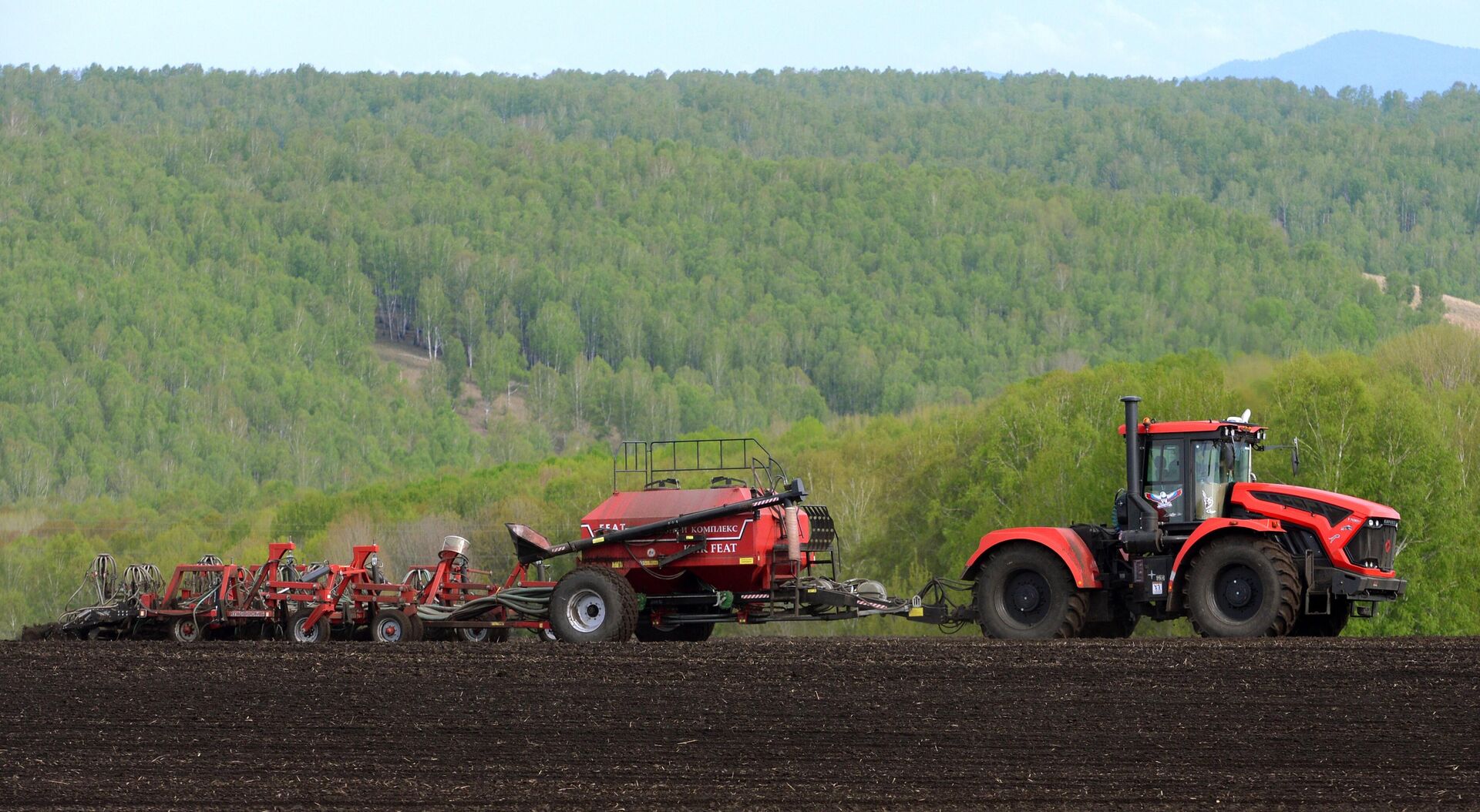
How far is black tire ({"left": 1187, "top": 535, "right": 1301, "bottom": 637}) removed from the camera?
20.1 meters

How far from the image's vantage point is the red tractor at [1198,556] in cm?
2038

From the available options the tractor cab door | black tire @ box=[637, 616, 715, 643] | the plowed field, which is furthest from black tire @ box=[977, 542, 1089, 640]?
black tire @ box=[637, 616, 715, 643]

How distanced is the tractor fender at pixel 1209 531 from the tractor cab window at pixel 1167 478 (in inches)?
17.2

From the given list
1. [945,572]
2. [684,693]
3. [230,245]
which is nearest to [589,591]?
[684,693]

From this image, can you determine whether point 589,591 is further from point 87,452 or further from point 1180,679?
point 87,452

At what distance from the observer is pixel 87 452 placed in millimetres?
143625

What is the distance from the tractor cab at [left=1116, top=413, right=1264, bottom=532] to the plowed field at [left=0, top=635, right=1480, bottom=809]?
193 centimetres

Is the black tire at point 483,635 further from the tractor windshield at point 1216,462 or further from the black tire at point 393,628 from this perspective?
the tractor windshield at point 1216,462

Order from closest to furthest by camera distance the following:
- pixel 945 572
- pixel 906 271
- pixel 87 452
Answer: pixel 945 572
pixel 87 452
pixel 906 271

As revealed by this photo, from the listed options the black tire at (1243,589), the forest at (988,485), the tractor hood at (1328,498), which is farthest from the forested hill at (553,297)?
the black tire at (1243,589)

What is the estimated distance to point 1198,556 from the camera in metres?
20.7

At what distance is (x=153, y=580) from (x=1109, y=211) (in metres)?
157

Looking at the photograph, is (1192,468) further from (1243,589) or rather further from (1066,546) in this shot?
(1066,546)

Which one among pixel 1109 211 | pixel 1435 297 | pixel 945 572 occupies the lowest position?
pixel 945 572
